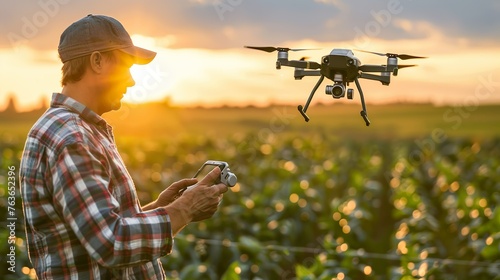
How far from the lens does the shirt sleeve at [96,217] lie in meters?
2.50

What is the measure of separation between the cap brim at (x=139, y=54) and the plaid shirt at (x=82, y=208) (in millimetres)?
220

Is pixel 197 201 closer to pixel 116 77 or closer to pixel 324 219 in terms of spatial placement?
pixel 116 77

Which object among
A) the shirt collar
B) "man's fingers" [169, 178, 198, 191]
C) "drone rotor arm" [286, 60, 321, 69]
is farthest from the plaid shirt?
"drone rotor arm" [286, 60, 321, 69]

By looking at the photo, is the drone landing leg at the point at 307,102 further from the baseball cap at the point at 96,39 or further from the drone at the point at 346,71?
the baseball cap at the point at 96,39

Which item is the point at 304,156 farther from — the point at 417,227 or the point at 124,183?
the point at 124,183

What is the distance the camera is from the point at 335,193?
10273 mm

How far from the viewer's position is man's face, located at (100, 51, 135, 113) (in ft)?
8.81

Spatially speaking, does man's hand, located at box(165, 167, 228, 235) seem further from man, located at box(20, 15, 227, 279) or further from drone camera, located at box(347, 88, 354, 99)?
drone camera, located at box(347, 88, 354, 99)

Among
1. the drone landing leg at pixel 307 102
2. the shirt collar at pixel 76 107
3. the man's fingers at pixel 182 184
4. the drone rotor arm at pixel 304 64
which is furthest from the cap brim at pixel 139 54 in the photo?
the drone landing leg at pixel 307 102

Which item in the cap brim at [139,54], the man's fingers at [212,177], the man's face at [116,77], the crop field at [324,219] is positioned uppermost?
the cap brim at [139,54]

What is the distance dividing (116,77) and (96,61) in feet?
0.26

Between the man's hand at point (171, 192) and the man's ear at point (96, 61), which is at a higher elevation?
the man's ear at point (96, 61)

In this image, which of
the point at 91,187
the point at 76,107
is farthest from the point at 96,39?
the point at 91,187

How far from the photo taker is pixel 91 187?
8.25ft
